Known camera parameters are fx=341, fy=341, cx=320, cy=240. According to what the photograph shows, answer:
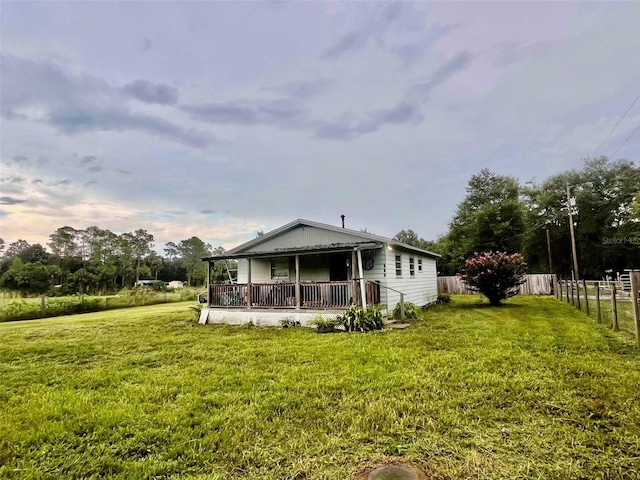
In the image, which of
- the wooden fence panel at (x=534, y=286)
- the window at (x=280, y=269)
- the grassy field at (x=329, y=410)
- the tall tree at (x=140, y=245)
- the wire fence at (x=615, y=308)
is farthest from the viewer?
the tall tree at (x=140, y=245)

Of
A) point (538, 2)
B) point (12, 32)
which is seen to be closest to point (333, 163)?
point (538, 2)

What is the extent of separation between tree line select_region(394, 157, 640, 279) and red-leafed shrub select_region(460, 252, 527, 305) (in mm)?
19574

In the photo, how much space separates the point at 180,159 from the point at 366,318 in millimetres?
11296

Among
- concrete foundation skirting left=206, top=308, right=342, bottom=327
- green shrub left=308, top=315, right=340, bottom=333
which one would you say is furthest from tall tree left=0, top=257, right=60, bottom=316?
green shrub left=308, top=315, right=340, bottom=333

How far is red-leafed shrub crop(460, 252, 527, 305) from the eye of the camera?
570 inches

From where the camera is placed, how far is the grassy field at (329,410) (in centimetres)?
290

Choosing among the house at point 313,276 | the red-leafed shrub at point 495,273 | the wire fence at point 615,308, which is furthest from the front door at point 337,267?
the wire fence at point 615,308

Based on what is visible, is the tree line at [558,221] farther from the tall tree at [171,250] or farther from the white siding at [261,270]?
the tall tree at [171,250]

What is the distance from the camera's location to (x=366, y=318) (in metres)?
9.79

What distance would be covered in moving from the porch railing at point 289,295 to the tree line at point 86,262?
91.6 ft

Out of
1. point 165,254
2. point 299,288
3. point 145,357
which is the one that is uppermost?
point 165,254

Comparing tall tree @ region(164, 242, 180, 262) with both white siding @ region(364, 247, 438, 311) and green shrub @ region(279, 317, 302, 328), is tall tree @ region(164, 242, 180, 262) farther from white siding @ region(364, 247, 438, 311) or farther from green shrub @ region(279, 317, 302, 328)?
green shrub @ region(279, 317, 302, 328)

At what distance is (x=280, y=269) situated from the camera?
14531 mm

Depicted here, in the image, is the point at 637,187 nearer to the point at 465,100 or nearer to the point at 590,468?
the point at 465,100
